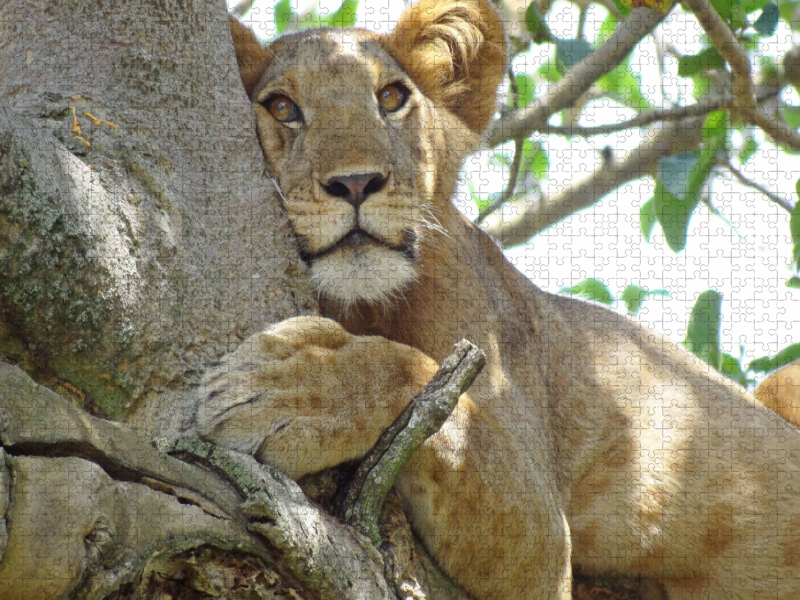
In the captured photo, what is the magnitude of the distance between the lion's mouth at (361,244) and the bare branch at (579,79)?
1.42 m

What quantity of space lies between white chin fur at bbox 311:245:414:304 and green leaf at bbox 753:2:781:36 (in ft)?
6.66

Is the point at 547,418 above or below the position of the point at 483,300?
below

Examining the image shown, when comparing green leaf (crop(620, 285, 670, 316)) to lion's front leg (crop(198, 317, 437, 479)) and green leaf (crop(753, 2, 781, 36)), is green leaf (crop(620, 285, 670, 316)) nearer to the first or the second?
green leaf (crop(753, 2, 781, 36))

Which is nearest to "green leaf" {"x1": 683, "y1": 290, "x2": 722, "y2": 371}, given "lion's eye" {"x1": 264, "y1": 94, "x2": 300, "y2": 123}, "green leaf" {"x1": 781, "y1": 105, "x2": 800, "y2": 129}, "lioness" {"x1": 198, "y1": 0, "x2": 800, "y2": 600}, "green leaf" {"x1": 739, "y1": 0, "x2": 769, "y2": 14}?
"lioness" {"x1": 198, "y1": 0, "x2": 800, "y2": 600}

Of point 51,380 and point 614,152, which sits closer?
point 51,380

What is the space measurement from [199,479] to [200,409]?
38 centimetres

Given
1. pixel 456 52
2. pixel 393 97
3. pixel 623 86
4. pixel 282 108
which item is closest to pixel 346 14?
pixel 456 52

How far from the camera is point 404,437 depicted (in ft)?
6.93

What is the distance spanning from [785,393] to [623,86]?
7.47 feet

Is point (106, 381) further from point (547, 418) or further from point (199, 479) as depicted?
point (547, 418)

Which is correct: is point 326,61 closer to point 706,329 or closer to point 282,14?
point 282,14

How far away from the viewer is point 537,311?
149 inches

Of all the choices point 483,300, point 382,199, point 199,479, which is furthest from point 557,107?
point 199,479

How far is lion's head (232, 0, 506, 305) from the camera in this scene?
2805 mm
